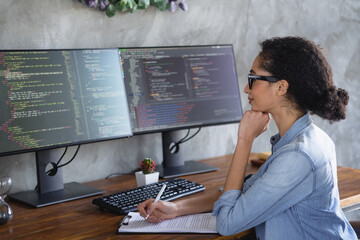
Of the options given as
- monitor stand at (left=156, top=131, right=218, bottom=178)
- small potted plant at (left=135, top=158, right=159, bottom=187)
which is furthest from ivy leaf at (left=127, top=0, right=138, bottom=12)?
small potted plant at (left=135, top=158, right=159, bottom=187)

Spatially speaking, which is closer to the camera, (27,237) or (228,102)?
(27,237)

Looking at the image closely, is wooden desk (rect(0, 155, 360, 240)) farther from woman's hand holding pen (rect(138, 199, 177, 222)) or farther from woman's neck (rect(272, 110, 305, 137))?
woman's neck (rect(272, 110, 305, 137))

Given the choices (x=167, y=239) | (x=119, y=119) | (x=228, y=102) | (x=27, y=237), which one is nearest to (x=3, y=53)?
(x=119, y=119)

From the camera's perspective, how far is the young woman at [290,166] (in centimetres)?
144

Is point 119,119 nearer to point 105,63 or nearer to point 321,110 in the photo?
point 105,63

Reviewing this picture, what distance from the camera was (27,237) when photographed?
1.53 metres

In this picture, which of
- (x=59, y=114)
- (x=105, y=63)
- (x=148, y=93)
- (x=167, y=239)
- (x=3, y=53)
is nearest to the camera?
(x=167, y=239)

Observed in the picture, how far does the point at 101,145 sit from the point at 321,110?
43.7 inches

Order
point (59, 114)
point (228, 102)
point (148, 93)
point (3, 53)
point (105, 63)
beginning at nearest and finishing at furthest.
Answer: point (3, 53), point (59, 114), point (105, 63), point (148, 93), point (228, 102)

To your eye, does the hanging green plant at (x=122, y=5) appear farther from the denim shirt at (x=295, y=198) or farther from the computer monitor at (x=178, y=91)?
the denim shirt at (x=295, y=198)

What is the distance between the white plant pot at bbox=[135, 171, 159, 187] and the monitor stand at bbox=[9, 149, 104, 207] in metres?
0.17

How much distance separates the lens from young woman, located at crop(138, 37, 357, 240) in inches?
56.5

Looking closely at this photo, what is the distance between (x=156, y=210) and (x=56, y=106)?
604 millimetres

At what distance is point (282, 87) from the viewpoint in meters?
1.57
